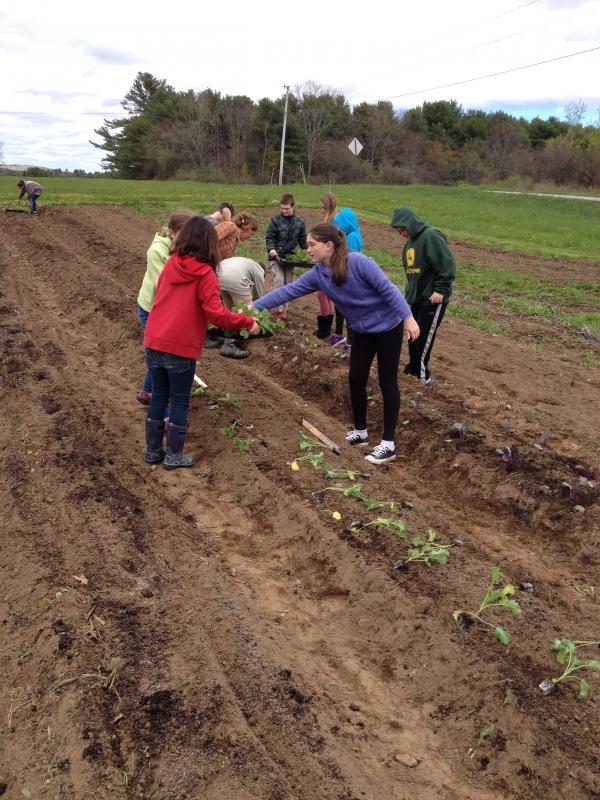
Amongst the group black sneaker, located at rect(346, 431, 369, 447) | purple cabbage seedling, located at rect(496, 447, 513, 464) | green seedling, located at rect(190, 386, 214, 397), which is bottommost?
black sneaker, located at rect(346, 431, 369, 447)

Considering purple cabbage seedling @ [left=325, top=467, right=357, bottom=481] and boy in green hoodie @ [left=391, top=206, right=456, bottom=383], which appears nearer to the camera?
purple cabbage seedling @ [left=325, top=467, right=357, bottom=481]

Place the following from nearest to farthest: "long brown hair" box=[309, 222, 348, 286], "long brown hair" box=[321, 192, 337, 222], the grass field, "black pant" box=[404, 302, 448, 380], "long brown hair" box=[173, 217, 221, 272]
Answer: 1. "long brown hair" box=[173, 217, 221, 272]
2. "long brown hair" box=[309, 222, 348, 286]
3. "black pant" box=[404, 302, 448, 380]
4. "long brown hair" box=[321, 192, 337, 222]
5. the grass field

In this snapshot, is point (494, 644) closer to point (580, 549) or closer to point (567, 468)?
point (580, 549)

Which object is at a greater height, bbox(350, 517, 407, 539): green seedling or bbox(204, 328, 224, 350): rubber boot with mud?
bbox(204, 328, 224, 350): rubber boot with mud

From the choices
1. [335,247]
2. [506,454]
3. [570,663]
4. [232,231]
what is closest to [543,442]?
[506,454]

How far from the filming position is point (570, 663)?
3303 mm

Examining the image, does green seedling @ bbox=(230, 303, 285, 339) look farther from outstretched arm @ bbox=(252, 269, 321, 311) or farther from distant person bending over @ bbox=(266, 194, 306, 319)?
distant person bending over @ bbox=(266, 194, 306, 319)

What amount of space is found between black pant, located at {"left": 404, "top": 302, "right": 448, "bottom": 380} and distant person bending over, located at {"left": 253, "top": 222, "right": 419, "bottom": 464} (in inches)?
56.0

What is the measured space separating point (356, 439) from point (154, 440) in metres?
1.81

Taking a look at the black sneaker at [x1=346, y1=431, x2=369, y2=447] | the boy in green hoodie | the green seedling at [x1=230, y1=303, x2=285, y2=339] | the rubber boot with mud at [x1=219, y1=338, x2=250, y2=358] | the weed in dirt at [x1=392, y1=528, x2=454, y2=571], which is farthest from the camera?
the rubber boot with mud at [x1=219, y1=338, x2=250, y2=358]

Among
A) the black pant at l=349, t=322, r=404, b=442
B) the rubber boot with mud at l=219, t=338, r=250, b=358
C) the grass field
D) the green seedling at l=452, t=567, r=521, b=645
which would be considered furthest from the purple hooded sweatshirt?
the grass field

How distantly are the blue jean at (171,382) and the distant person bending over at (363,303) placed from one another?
919 millimetres

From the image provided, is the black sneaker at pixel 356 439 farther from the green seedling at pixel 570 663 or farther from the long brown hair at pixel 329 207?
the long brown hair at pixel 329 207

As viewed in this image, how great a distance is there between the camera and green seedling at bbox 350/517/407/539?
14.5 feet
